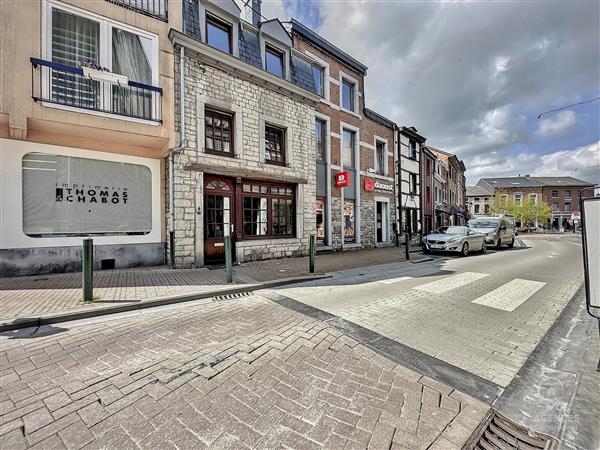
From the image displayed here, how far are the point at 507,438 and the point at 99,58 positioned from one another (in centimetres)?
1038

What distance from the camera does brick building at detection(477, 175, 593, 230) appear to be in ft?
210

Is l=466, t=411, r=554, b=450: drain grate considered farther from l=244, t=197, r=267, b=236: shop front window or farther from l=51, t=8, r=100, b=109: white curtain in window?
l=51, t=8, r=100, b=109: white curtain in window

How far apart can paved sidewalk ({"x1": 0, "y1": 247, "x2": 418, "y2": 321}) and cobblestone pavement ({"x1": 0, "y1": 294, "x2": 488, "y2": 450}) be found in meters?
1.09

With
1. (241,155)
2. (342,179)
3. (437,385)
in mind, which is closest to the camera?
(437,385)

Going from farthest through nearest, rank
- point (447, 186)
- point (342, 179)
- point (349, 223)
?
point (447, 186)
point (349, 223)
point (342, 179)

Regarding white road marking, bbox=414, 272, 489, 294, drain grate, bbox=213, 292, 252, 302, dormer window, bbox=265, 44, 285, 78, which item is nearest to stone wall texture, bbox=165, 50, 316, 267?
dormer window, bbox=265, 44, 285, 78

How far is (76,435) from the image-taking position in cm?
189

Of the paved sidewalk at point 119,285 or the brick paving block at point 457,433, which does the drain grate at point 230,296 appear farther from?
the brick paving block at point 457,433

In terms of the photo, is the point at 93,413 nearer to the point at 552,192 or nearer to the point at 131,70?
the point at 131,70

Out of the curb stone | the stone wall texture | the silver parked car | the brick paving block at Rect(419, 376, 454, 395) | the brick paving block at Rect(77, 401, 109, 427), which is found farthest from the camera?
the silver parked car

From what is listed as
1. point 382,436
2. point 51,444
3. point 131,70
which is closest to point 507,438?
point 382,436

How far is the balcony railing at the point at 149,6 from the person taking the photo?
25.1 ft

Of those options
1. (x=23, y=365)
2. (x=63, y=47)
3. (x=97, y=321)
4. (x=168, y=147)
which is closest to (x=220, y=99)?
(x=168, y=147)

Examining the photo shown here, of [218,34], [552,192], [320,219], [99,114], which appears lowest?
[320,219]
